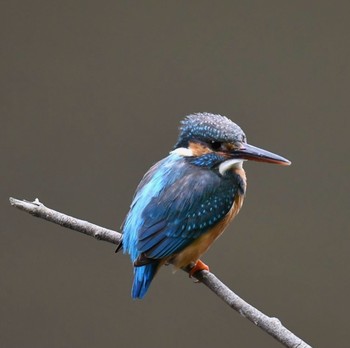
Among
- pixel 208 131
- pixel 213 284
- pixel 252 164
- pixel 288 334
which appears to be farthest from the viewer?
pixel 252 164

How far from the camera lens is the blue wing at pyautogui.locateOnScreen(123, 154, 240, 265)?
4.56 feet

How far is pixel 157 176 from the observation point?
1.48 metres

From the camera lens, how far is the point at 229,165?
1.46 metres

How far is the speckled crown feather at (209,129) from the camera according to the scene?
1413 mm

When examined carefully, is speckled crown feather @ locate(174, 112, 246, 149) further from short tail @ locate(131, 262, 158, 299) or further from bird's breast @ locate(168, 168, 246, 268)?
short tail @ locate(131, 262, 158, 299)

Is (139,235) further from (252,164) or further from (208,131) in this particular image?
(252,164)

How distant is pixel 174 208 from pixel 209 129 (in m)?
0.18

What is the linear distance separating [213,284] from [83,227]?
11.4 inches

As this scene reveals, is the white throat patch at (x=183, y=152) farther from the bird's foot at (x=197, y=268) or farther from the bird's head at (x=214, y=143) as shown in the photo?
the bird's foot at (x=197, y=268)

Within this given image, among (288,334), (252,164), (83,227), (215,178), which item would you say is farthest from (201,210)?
(252,164)

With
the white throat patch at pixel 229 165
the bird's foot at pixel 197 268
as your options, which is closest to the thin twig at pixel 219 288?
the bird's foot at pixel 197 268

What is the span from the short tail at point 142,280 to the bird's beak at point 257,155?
11.2 inches

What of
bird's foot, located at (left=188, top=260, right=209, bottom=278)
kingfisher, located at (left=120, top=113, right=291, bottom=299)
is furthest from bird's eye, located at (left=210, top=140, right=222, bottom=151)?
bird's foot, located at (left=188, top=260, right=209, bottom=278)

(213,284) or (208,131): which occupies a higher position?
(208,131)
